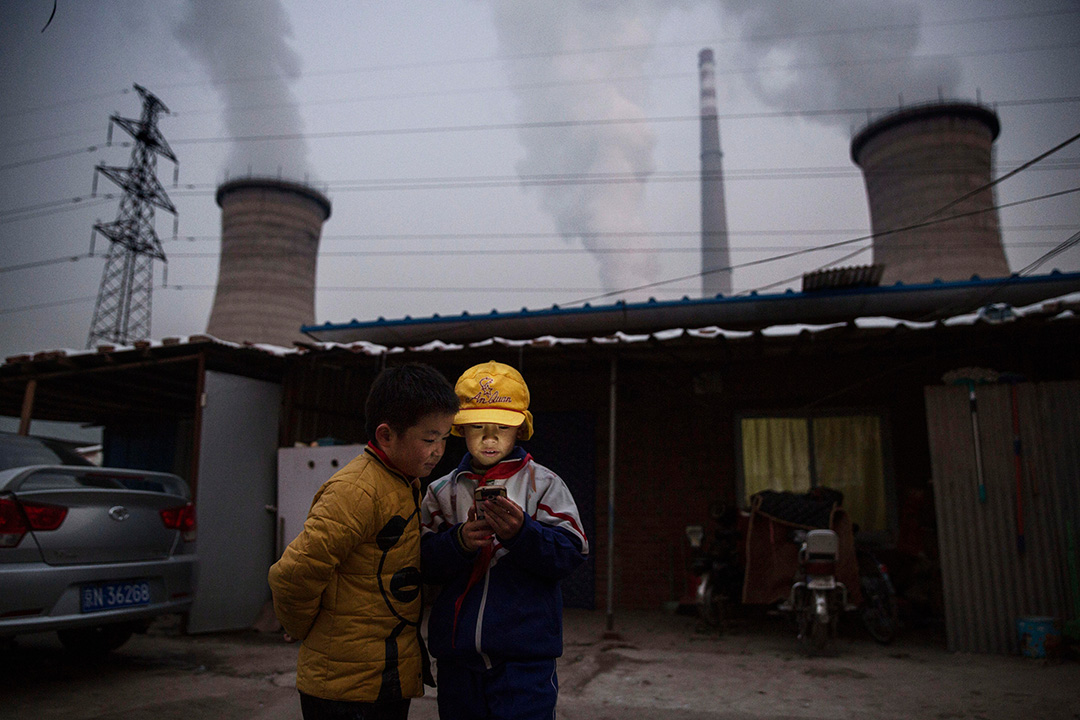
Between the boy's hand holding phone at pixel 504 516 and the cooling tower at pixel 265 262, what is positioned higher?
the cooling tower at pixel 265 262

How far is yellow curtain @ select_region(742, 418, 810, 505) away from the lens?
719 cm

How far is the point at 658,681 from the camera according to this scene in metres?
4.30

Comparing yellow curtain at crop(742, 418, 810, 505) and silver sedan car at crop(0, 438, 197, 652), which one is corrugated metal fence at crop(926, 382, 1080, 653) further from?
silver sedan car at crop(0, 438, 197, 652)

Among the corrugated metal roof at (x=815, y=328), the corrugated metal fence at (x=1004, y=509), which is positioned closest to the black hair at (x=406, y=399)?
the corrugated metal roof at (x=815, y=328)

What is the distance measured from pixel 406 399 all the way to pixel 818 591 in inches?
178

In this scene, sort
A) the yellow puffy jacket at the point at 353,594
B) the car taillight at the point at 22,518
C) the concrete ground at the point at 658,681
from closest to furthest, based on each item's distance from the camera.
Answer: the yellow puffy jacket at the point at 353,594
the car taillight at the point at 22,518
the concrete ground at the point at 658,681

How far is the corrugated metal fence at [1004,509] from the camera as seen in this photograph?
5086mm

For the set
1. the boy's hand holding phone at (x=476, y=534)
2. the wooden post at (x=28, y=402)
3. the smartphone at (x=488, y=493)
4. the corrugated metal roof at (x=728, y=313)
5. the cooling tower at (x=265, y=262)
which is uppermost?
the cooling tower at (x=265, y=262)

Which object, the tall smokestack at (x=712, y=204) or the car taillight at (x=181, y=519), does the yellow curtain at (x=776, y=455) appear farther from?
the tall smokestack at (x=712, y=204)

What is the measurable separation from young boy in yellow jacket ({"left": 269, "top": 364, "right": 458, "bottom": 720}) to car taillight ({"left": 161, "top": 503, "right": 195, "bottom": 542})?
3.28 meters

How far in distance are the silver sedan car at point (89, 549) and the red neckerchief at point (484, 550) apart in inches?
118

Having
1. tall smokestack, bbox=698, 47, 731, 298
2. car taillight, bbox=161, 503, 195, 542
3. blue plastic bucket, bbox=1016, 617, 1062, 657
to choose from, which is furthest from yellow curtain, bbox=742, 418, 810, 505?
tall smokestack, bbox=698, 47, 731, 298

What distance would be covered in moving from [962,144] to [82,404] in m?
23.3

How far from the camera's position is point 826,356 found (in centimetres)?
695
